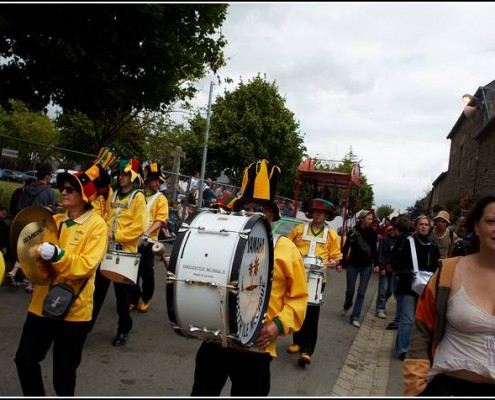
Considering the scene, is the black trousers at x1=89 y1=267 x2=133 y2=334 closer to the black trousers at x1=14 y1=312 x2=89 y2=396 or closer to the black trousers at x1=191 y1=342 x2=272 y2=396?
the black trousers at x1=14 y1=312 x2=89 y2=396

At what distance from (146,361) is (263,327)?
2676 mm

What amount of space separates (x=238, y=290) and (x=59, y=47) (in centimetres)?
386

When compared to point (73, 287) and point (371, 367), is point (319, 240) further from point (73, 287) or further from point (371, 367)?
point (73, 287)

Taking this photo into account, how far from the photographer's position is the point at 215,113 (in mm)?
28688

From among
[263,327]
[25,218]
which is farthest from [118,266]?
[263,327]

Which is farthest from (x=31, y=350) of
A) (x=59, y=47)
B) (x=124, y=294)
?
(x=59, y=47)

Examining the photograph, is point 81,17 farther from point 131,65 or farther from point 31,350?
point 31,350

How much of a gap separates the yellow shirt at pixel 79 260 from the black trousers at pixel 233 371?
98cm

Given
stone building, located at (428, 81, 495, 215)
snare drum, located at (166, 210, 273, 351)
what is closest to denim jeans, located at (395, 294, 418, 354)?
snare drum, located at (166, 210, 273, 351)

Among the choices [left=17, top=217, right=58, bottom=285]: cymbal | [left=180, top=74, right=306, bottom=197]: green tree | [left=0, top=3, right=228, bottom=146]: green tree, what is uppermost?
[left=180, top=74, right=306, bottom=197]: green tree

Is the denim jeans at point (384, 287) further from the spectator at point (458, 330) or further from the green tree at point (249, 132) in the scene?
the green tree at point (249, 132)

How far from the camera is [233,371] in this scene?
292 centimetres

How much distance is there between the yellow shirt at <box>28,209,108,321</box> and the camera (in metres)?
3.23

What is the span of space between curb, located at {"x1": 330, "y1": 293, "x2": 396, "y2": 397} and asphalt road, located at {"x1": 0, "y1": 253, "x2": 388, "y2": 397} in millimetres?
108
